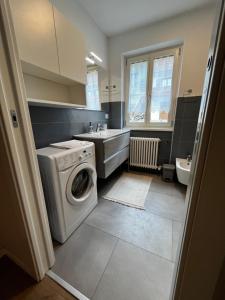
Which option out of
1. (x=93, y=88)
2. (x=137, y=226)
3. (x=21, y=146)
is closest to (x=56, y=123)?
(x=21, y=146)

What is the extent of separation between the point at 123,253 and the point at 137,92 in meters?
2.53

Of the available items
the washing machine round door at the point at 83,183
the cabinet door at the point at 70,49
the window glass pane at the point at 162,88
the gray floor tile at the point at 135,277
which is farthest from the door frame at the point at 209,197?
the window glass pane at the point at 162,88

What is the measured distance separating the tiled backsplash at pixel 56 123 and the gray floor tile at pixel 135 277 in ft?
4.30

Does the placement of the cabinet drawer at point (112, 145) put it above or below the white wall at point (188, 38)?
below

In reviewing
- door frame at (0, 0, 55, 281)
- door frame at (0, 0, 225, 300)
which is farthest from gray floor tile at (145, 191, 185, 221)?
door frame at (0, 0, 55, 281)

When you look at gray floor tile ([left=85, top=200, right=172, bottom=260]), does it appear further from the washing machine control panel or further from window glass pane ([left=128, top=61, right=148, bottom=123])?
window glass pane ([left=128, top=61, right=148, bottom=123])

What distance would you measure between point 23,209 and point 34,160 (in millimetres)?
295

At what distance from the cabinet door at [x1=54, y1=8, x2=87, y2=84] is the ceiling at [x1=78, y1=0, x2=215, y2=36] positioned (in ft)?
2.26

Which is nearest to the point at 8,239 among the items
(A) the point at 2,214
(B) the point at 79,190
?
(A) the point at 2,214

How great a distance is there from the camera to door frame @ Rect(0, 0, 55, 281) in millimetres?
631

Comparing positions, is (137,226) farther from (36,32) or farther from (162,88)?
(162,88)

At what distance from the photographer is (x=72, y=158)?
3.80 ft

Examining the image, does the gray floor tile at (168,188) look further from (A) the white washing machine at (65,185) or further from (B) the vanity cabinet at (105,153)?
(A) the white washing machine at (65,185)

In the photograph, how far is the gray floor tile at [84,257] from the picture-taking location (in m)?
0.95
